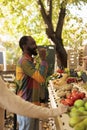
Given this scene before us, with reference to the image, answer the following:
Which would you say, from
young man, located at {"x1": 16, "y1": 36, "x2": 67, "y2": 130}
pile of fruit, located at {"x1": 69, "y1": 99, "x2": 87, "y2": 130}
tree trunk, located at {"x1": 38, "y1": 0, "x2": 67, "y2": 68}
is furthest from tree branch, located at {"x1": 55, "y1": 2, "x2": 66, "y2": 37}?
pile of fruit, located at {"x1": 69, "y1": 99, "x2": 87, "y2": 130}

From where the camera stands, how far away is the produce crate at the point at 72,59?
998cm

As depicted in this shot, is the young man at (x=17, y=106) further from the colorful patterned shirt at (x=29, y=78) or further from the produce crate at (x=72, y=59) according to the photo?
the produce crate at (x=72, y=59)

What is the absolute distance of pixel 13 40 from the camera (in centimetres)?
1717

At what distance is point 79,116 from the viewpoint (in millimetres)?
2986

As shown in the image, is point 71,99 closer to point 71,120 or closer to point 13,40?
point 71,120

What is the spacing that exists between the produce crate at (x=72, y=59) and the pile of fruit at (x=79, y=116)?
259 inches

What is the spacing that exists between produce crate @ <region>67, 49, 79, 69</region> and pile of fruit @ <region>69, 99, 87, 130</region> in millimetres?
6573

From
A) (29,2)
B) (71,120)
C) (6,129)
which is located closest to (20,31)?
(29,2)

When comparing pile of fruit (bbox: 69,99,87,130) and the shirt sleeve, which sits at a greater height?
the shirt sleeve

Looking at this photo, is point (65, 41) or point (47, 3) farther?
point (65, 41)

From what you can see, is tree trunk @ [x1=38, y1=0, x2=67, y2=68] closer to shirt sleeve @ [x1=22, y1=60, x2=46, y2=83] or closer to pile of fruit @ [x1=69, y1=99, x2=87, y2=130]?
shirt sleeve @ [x1=22, y1=60, x2=46, y2=83]

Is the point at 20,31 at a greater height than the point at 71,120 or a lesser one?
lesser

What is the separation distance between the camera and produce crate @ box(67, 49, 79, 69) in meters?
9.98

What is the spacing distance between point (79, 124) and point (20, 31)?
1109 centimetres
